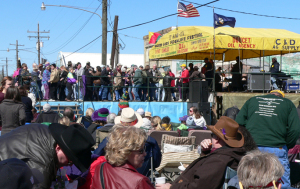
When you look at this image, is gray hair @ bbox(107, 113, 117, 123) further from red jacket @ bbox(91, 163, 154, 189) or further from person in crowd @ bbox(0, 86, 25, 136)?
red jacket @ bbox(91, 163, 154, 189)

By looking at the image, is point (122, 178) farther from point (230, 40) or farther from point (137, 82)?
point (137, 82)

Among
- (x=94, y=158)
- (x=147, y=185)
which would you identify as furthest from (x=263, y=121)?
(x=147, y=185)

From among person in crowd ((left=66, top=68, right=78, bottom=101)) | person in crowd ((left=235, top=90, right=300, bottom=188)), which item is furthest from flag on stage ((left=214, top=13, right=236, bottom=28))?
person in crowd ((left=235, top=90, right=300, bottom=188))

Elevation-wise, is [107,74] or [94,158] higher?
[107,74]

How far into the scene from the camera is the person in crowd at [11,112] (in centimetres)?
633

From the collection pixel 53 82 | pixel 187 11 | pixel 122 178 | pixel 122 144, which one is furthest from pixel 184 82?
pixel 122 178

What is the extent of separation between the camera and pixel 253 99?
16.7 feet

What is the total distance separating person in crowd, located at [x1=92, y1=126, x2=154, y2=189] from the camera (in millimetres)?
2461

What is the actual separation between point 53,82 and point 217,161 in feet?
42.0

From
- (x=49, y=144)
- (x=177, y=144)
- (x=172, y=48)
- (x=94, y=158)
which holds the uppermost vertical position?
(x=172, y=48)

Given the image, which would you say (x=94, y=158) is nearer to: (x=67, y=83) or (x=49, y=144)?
(x=49, y=144)

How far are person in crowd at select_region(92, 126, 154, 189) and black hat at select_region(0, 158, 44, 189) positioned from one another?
2.35ft

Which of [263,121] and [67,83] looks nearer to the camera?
[263,121]

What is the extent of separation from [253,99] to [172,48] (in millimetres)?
12264
